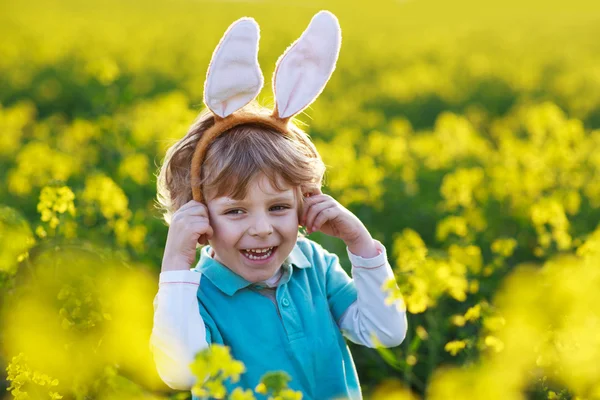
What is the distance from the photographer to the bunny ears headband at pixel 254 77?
216cm

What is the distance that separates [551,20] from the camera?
3073cm

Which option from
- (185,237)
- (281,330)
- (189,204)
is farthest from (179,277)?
(281,330)

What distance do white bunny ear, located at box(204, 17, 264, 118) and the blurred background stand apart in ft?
2.00

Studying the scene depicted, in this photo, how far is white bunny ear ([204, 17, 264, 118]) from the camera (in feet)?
7.07

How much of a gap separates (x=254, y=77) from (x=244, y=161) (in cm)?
24

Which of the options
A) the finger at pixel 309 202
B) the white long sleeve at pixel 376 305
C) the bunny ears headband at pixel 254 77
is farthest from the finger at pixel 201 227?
the white long sleeve at pixel 376 305

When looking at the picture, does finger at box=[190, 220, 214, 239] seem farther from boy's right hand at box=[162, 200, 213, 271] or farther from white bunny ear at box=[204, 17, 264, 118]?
white bunny ear at box=[204, 17, 264, 118]

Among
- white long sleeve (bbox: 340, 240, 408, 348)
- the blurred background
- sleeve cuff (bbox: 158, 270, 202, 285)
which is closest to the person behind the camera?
the blurred background

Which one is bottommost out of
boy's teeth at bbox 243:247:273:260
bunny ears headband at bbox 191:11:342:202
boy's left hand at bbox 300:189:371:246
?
boy's teeth at bbox 243:247:273:260

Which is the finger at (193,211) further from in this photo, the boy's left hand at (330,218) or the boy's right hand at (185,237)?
the boy's left hand at (330,218)

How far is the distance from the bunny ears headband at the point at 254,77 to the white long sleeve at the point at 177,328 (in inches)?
10.6

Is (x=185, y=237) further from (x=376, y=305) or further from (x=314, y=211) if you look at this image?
(x=376, y=305)

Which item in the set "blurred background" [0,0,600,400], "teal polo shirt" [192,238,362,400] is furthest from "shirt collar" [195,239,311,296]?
"blurred background" [0,0,600,400]

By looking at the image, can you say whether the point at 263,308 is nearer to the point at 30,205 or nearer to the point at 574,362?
the point at 574,362
